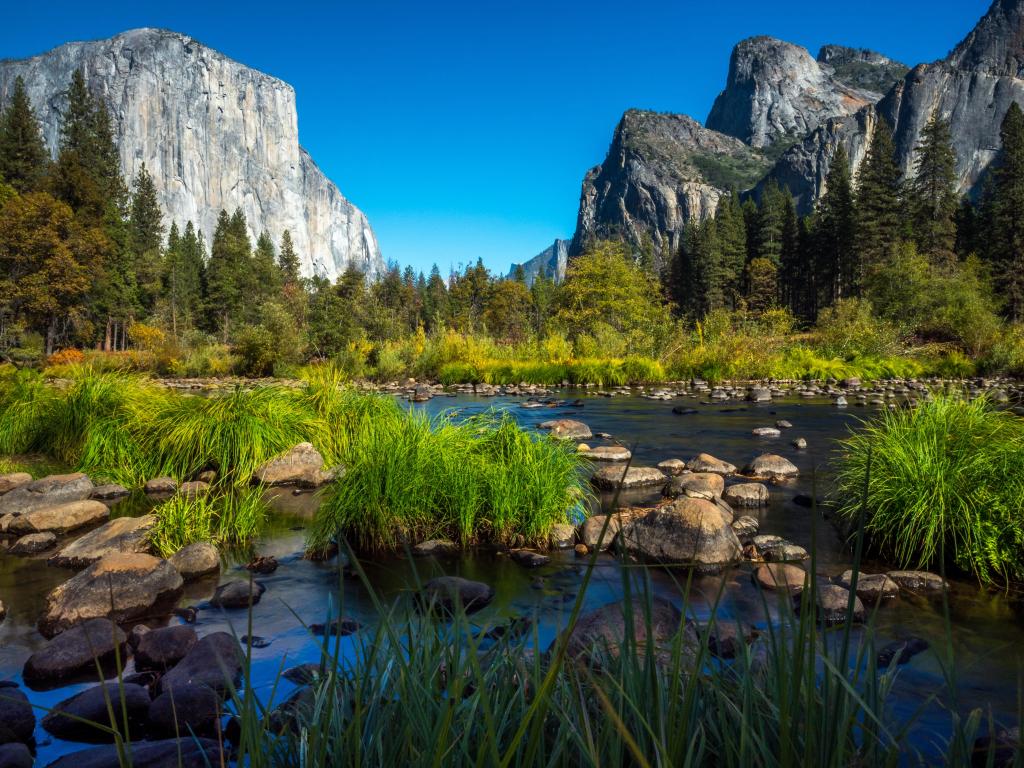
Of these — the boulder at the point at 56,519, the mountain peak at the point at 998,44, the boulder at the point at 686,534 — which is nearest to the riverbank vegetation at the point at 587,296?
the boulder at the point at 56,519

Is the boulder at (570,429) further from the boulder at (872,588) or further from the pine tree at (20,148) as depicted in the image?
the pine tree at (20,148)

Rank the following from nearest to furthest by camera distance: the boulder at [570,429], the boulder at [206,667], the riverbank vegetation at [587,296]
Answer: the boulder at [206,667] → the boulder at [570,429] → the riverbank vegetation at [587,296]

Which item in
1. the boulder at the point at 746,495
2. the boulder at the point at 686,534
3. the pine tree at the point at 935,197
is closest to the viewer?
the boulder at the point at 686,534

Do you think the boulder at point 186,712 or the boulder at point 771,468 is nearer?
the boulder at point 186,712

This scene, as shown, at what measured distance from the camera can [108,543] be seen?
16.9 ft

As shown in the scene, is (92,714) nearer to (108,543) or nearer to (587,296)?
(108,543)

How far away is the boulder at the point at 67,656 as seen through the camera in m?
3.32

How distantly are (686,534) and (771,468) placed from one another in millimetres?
3391

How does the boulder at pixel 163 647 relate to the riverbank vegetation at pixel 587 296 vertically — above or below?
below

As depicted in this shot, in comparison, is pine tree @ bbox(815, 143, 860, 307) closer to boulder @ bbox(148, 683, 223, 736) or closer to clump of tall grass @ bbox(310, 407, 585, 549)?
clump of tall grass @ bbox(310, 407, 585, 549)

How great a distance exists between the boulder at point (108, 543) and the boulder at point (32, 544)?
0.43m

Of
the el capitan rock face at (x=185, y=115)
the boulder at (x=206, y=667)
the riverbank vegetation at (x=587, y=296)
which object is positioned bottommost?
the boulder at (x=206, y=667)

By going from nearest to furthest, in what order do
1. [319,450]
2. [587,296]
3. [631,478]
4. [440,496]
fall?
[440,496] → [631,478] → [319,450] → [587,296]

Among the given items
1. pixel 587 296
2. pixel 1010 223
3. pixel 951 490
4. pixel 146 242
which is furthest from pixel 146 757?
pixel 146 242
